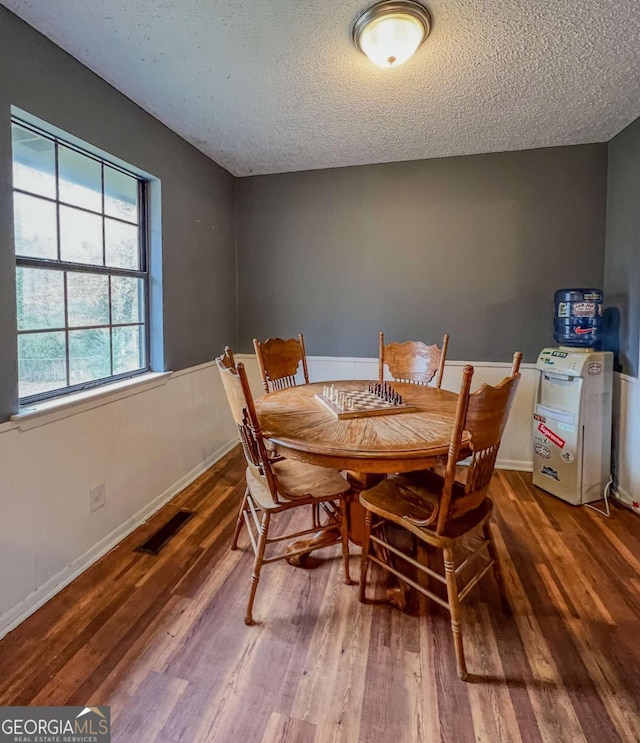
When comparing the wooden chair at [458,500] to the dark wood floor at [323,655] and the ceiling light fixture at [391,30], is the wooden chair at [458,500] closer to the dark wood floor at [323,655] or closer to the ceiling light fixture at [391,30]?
the dark wood floor at [323,655]

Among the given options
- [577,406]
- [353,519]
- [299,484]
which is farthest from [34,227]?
[577,406]

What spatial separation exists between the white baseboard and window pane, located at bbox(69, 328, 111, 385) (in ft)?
2.78

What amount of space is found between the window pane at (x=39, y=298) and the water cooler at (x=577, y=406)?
9.63 feet

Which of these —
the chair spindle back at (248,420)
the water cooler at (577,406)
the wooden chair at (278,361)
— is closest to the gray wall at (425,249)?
the water cooler at (577,406)

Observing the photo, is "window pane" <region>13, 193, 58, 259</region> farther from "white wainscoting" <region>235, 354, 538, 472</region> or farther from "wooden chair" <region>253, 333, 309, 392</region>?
"white wainscoting" <region>235, 354, 538, 472</region>

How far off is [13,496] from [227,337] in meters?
2.11

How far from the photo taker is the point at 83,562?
6.42 ft

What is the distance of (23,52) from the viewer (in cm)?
164

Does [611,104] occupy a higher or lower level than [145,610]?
higher

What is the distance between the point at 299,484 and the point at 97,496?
1104mm

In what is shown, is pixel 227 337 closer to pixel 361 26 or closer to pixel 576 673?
pixel 361 26

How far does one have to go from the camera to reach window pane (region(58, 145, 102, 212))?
6.45 feet

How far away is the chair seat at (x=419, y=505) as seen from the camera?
4.85 ft

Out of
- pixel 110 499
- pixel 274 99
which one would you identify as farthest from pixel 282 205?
pixel 110 499
